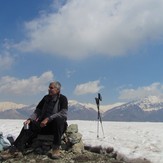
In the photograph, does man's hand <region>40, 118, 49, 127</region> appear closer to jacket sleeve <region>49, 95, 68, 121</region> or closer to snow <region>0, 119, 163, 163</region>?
jacket sleeve <region>49, 95, 68, 121</region>

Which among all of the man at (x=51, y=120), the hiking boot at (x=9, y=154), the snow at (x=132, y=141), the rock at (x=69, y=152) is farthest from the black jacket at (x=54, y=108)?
the snow at (x=132, y=141)

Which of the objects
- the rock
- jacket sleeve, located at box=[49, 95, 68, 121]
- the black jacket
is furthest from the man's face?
the rock

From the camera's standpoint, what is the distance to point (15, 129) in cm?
1727

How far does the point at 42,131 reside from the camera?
1238 cm

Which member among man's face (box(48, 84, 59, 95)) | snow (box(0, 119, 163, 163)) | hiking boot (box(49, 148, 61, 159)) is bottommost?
hiking boot (box(49, 148, 61, 159))

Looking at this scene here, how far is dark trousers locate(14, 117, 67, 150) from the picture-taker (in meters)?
11.7

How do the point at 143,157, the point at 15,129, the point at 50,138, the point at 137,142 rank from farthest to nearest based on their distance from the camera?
the point at 15,129 < the point at 137,142 < the point at 50,138 < the point at 143,157

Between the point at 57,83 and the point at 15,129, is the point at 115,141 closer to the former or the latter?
the point at 57,83

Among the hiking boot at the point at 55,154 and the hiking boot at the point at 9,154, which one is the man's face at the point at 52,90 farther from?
the hiking boot at the point at 9,154

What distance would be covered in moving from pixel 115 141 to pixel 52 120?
349 centimetres

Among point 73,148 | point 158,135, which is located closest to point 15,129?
point 73,148

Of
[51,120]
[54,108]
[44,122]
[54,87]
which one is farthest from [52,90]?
[44,122]

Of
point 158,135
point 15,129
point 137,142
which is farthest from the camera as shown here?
point 15,129

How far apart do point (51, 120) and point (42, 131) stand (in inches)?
31.3
